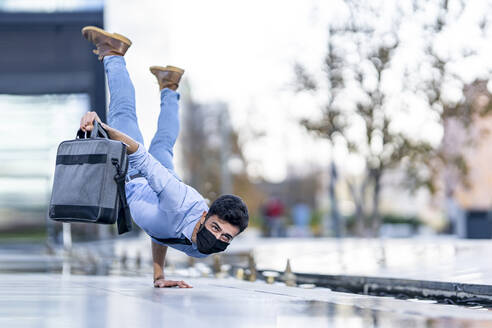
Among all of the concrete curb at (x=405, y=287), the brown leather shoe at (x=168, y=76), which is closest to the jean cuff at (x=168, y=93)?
the brown leather shoe at (x=168, y=76)

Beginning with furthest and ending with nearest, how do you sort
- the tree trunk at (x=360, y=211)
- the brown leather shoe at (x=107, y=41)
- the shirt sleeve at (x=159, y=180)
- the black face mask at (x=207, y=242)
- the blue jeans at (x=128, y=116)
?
the tree trunk at (x=360, y=211) < the brown leather shoe at (x=107, y=41) < the blue jeans at (x=128, y=116) < the shirt sleeve at (x=159, y=180) < the black face mask at (x=207, y=242)

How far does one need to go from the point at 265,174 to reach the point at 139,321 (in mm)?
41794

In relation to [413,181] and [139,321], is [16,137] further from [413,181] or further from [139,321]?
[139,321]

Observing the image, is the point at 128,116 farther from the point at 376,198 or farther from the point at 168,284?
the point at 376,198

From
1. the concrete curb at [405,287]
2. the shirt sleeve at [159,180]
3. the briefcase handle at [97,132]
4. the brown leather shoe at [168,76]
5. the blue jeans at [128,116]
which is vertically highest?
the brown leather shoe at [168,76]

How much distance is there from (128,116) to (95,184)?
1248mm

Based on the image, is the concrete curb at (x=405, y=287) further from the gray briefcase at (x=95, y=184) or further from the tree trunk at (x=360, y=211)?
the tree trunk at (x=360, y=211)

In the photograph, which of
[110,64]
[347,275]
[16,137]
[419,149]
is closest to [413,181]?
[419,149]

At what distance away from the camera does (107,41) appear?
673cm

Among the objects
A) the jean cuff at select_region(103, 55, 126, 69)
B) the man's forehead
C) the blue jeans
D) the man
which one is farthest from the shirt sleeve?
the jean cuff at select_region(103, 55, 126, 69)

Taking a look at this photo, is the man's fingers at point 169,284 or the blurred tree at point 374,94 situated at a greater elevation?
the blurred tree at point 374,94

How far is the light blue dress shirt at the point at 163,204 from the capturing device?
18.7 ft

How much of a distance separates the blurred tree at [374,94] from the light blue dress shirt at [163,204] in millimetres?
15795

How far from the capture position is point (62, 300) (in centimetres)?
536
